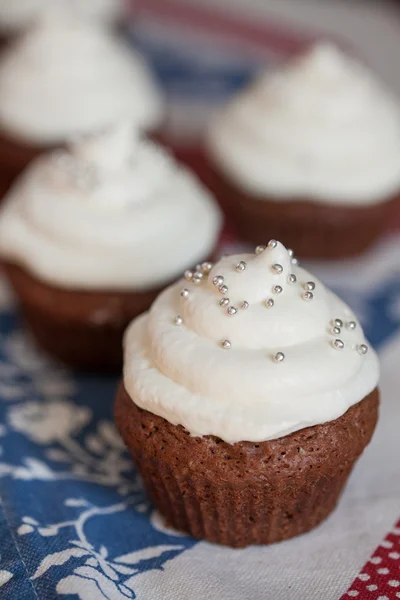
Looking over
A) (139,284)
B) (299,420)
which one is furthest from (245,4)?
(299,420)

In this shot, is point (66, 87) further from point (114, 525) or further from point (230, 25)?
point (114, 525)

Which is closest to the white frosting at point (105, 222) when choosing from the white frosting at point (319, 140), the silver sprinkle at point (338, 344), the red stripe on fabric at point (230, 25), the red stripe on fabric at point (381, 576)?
the white frosting at point (319, 140)

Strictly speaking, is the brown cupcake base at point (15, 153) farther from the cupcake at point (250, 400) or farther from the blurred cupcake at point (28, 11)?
the cupcake at point (250, 400)

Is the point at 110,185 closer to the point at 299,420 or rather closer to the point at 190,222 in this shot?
the point at 190,222

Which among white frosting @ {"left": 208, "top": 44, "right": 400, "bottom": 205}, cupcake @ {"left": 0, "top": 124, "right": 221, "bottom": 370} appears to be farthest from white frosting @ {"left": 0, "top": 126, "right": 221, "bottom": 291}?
white frosting @ {"left": 208, "top": 44, "right": 400, "bottom": 205}

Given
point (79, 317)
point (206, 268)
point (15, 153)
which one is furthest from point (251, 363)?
point (15, 153)

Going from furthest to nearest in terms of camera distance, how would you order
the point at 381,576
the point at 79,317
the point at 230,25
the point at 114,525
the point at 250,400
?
the point at 230,25 < the point at 79,317 < the point at 114,525 < the point at 381,576 < the point at 250,400

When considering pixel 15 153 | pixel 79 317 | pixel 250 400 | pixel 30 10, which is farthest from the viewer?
pixel 30 10
